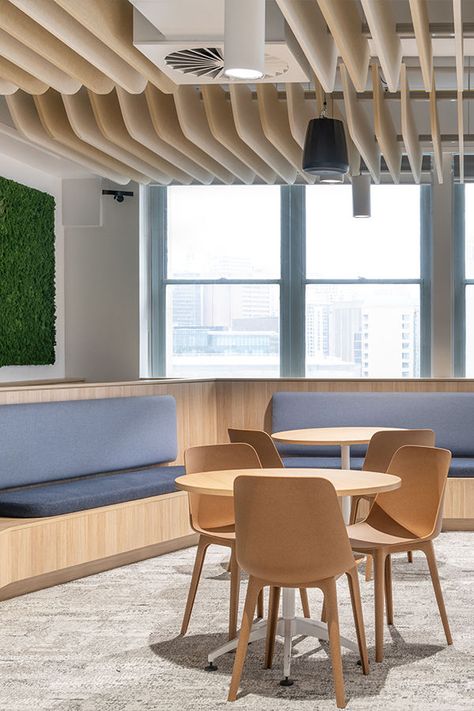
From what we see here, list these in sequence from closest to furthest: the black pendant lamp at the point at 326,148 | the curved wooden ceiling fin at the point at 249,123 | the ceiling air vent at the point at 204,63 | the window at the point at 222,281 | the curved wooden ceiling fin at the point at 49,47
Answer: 1. the curved wooden ceiling fin at the point at 49,47
2. the ceiling air vent at the point at 204,63
3. the black pendant lamp at the point at 326,148
4. the curved wooden ceiling fin at the point at 249,123
5. the window at the point at 222,281

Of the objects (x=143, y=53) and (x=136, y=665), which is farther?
(x=143, y=53)

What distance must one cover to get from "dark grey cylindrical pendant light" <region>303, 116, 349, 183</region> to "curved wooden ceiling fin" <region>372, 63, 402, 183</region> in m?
0.42

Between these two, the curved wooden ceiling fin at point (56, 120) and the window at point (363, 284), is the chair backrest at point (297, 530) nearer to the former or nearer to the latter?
the curved wooden ceiling fin at point (56, 120)

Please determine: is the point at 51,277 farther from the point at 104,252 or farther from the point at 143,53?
the point at 143,53

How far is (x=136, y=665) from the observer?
4.32 m

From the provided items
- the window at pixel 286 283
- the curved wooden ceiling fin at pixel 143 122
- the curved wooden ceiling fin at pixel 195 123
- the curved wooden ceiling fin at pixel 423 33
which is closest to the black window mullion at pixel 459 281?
the window at pixel 286 283

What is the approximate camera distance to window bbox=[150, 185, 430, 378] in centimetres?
943

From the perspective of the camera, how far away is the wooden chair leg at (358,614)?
4.04 meters

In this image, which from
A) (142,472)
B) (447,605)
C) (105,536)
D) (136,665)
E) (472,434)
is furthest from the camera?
(472,434)

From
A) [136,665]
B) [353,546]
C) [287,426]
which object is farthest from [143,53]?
[287,426]

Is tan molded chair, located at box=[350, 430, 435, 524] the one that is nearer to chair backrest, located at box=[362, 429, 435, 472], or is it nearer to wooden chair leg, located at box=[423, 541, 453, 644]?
chair backrest, located at box=[362, 429, 435, 472]

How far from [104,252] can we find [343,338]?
2.52 m

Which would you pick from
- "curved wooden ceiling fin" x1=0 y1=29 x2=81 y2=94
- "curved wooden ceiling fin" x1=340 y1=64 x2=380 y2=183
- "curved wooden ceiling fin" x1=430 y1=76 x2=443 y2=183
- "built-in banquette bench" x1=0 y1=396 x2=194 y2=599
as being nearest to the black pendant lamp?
"curved wooden ceiling fin" x1=340 y1=64 x2=380 y2=183

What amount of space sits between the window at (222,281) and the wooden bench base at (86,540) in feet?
9.28
